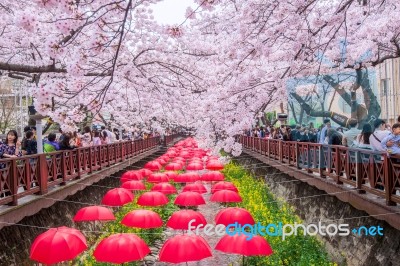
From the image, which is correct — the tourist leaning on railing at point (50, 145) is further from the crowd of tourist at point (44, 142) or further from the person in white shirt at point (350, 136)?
the person in white shirt at point (350, 136)

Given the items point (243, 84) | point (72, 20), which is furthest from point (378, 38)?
point (72, 20)

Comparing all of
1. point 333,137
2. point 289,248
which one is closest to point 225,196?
point 289,248

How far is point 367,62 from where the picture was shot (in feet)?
54.0

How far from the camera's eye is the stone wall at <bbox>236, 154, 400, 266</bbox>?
10588 millimetres

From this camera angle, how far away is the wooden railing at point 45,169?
1145cm

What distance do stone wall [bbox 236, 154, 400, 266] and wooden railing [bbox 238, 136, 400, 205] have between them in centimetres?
80

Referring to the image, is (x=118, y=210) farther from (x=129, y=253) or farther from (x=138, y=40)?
(x=129, y=253)

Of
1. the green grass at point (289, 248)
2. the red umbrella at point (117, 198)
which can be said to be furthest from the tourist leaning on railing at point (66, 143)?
the green grass at point (289, 248)

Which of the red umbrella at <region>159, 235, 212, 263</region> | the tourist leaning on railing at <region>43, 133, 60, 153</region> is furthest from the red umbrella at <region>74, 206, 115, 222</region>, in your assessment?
the red umbrella at <region>159, 235, 212, 263</region>

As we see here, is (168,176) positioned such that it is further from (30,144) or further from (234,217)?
(234,217)

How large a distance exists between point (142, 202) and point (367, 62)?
29.8ft

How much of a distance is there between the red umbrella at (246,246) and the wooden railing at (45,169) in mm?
5258

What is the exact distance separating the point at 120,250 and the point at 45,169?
18.4 feet

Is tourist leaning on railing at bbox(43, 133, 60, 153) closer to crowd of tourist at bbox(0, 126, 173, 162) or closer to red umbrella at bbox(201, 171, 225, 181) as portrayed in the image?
crowd of tourist at bbox(0, 126, 173, 162)
